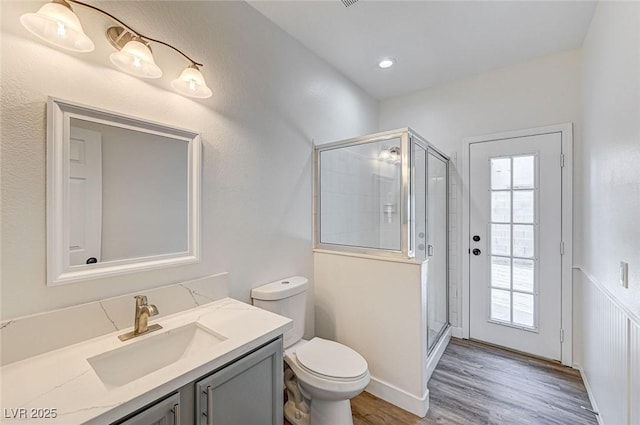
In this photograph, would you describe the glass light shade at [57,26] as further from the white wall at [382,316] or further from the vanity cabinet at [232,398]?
the white wall at [382,316]

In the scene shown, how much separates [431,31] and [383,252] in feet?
5.60

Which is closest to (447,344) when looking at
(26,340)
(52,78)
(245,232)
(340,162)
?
A: (340,162)

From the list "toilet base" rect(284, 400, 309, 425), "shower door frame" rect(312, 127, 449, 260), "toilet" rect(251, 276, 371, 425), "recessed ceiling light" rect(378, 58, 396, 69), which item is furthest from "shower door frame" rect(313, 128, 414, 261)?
"toilet base" rect(284, 400, 309, 425)

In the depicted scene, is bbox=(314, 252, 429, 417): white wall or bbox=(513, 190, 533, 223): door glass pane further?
bbox=(513, 190, 533, 223): door glass pane

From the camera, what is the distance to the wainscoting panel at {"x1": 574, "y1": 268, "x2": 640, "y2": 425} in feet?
3.99

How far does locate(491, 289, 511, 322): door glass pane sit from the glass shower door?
422 mm

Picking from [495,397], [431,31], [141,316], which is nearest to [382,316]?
[495,397]

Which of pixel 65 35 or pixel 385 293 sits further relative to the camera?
pixel 385 293

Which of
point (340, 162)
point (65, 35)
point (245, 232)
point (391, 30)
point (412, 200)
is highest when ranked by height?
point (391, 30)

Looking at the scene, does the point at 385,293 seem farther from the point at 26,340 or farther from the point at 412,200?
the point at 26,340

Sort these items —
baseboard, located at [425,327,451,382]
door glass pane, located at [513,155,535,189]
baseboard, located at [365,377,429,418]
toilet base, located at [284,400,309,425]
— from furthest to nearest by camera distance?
door glass pane, located at [513,155,535,189]
baseboard, located at [425,327,451,382]
baseboard, located at [365,377,429,418]
toilet base, located at [284,400,309,425]

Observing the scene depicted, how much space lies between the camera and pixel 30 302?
1.03 metres

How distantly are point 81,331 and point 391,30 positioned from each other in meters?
2.57

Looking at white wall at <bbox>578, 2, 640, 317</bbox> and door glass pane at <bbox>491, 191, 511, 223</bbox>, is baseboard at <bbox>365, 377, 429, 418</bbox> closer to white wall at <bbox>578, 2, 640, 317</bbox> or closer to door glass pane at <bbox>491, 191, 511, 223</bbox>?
white wall at <bbox>578, 2, 640, 317</bbox>
